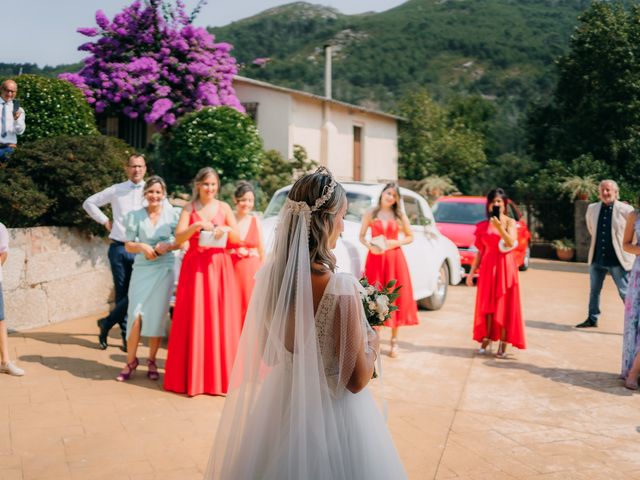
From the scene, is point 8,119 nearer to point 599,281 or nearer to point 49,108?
point 49,108

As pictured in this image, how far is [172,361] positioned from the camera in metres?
6.14

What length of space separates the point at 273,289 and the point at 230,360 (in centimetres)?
338

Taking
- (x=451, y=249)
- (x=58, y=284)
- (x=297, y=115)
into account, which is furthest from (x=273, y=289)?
(x=297, y=115)

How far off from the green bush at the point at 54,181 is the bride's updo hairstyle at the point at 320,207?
679 cm

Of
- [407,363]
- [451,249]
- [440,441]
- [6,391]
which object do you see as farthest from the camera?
[451,249]

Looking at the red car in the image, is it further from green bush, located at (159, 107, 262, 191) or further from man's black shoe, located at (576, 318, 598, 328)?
green bush, located at (159, 107, 262, 191)

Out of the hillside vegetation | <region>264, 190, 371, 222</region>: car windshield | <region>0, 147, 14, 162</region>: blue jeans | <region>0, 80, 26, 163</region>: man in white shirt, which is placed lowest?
<region>264, 190, 371, 222</region>: car windshield

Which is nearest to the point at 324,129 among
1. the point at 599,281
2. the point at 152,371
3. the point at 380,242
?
the point at 599,281

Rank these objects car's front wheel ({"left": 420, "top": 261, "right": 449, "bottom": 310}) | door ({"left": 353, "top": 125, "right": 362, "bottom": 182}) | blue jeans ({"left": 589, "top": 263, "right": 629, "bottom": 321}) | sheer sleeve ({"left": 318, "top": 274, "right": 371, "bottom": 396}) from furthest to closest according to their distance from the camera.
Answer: door ({"left": 353, "top": 125, "right": 362, "bottom": 182}), car's front wheel ({"left": 420, "top": 261, "right": 449, "bottom": 310}), blue jeans ({"left": 589, "top": 263, "right": 629, "bottom": 321}), sheer sleeve ({"left": 318, "top": 274, "right": 371, "bottom": 396})

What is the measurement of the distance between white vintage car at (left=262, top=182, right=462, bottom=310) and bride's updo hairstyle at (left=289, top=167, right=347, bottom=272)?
207 inches

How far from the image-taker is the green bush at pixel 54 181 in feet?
28.2

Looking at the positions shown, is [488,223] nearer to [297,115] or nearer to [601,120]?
[297,115]

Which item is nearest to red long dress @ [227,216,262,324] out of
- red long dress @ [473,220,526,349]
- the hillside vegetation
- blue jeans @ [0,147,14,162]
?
red long dress @ [473,220,526,349]

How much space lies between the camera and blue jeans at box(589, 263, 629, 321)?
31.2 feet
